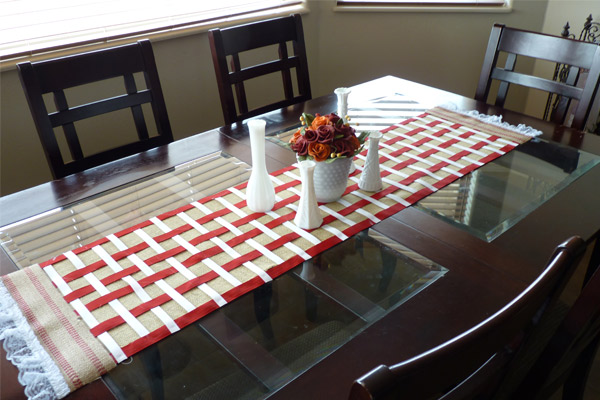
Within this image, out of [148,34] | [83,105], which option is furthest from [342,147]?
[148,34]

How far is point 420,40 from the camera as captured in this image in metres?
3.12

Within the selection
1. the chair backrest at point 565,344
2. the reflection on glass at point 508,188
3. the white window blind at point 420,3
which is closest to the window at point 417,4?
the white window blind at point 420,3

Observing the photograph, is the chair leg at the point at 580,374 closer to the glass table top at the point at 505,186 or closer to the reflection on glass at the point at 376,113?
the glass table top at the point at 505,186

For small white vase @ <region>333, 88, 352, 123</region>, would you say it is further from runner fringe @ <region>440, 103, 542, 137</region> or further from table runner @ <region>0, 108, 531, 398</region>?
runner fringe @ <region>440, 103, 542, 137</region>

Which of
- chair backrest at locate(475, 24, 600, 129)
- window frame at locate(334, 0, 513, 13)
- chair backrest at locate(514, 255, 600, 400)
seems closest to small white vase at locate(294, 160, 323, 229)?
chair backrest at locate(514, 255, 600, 400)

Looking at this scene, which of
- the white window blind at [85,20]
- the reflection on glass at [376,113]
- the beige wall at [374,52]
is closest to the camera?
the reflection on glass at [376,113]

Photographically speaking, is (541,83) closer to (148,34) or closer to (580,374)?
(580,374)

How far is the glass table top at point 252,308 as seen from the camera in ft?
2.69

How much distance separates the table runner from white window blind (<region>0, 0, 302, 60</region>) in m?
1.31

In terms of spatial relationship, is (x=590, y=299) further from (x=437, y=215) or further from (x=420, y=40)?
(x=420, y=40)

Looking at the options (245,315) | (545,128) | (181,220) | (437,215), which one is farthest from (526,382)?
(545,128)

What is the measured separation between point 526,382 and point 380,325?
0.35 meters

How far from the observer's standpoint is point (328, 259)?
1083mm

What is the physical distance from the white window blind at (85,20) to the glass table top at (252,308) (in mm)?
1135
